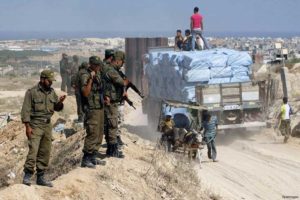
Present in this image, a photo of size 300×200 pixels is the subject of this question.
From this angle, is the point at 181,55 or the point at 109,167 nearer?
the point at 109,167

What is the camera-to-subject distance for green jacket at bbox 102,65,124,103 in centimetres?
1094

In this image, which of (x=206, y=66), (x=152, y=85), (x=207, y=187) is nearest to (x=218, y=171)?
(x=207, y=187)

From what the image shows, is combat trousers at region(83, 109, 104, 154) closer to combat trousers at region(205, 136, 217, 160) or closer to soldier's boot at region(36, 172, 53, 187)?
soldier's boot at region(36, 172, 53, 187)

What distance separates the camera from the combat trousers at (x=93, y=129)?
10.2 metres

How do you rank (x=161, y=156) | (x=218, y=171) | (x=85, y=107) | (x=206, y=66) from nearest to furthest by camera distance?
(x=85, y=107)
(x=161, y=156)
(x=218, y=171)
(x=206, y=66)

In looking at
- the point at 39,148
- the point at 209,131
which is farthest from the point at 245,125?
the point at 39,148

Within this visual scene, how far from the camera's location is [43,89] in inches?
364

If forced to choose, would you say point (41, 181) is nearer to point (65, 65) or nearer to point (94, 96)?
point (94, 96)

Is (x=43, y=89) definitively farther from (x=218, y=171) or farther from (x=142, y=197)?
(x=218, y=171)

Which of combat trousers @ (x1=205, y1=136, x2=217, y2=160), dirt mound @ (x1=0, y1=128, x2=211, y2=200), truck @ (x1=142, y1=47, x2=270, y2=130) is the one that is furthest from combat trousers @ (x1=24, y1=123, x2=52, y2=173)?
truck @ (x1=142, y1=47, x2=270, y2=130)

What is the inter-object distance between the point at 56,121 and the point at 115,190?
991 centimetres

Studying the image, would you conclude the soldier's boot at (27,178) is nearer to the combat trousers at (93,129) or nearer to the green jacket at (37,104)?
the green jacket at (37,104)

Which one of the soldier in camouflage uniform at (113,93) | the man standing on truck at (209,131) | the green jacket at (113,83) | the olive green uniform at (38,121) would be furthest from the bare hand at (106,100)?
the man standing on truck at (209,131)

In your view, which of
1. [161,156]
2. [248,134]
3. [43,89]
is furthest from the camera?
[248,134]
